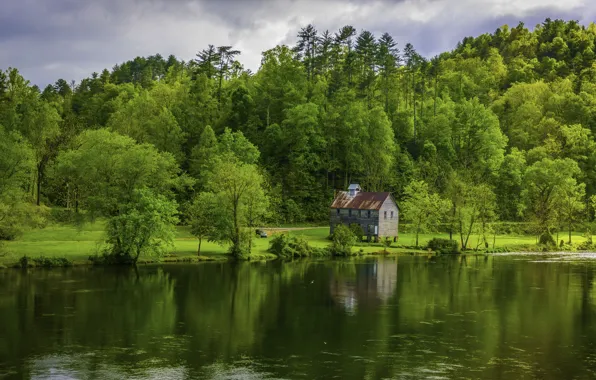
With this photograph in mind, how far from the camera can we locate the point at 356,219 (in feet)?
323

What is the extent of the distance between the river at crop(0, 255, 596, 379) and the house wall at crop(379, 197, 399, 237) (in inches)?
943

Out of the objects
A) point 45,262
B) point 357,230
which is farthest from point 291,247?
point 45,262

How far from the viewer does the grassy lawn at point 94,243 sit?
232ft

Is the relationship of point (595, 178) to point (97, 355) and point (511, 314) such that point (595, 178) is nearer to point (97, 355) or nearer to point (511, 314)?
point (511, 314)

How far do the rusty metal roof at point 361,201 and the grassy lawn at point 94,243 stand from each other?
5623 millimetres

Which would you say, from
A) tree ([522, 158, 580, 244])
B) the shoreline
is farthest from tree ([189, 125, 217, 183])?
tree ([522, 158, 580, 244])

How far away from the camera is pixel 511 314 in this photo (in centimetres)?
5072

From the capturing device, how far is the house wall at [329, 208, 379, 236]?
9681 cm

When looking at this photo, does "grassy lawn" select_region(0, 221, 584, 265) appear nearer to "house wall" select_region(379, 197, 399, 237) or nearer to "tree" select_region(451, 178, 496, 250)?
"house wall" select_region(379, 197, 399, 237)

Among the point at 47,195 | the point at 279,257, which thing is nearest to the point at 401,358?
the point at 279,257

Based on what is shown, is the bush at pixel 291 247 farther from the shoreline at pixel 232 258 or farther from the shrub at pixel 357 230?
the shrub at pixel 357 230

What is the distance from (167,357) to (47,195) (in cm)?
8681

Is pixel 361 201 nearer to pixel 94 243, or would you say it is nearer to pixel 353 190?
pixel 353 190

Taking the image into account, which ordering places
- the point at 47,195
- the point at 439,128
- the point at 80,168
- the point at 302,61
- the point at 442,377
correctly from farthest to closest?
1. the point at 302,61
2. the point at 439,128
3. the point at 47,195
4. the point at 80,168
5. the point at 442,377
